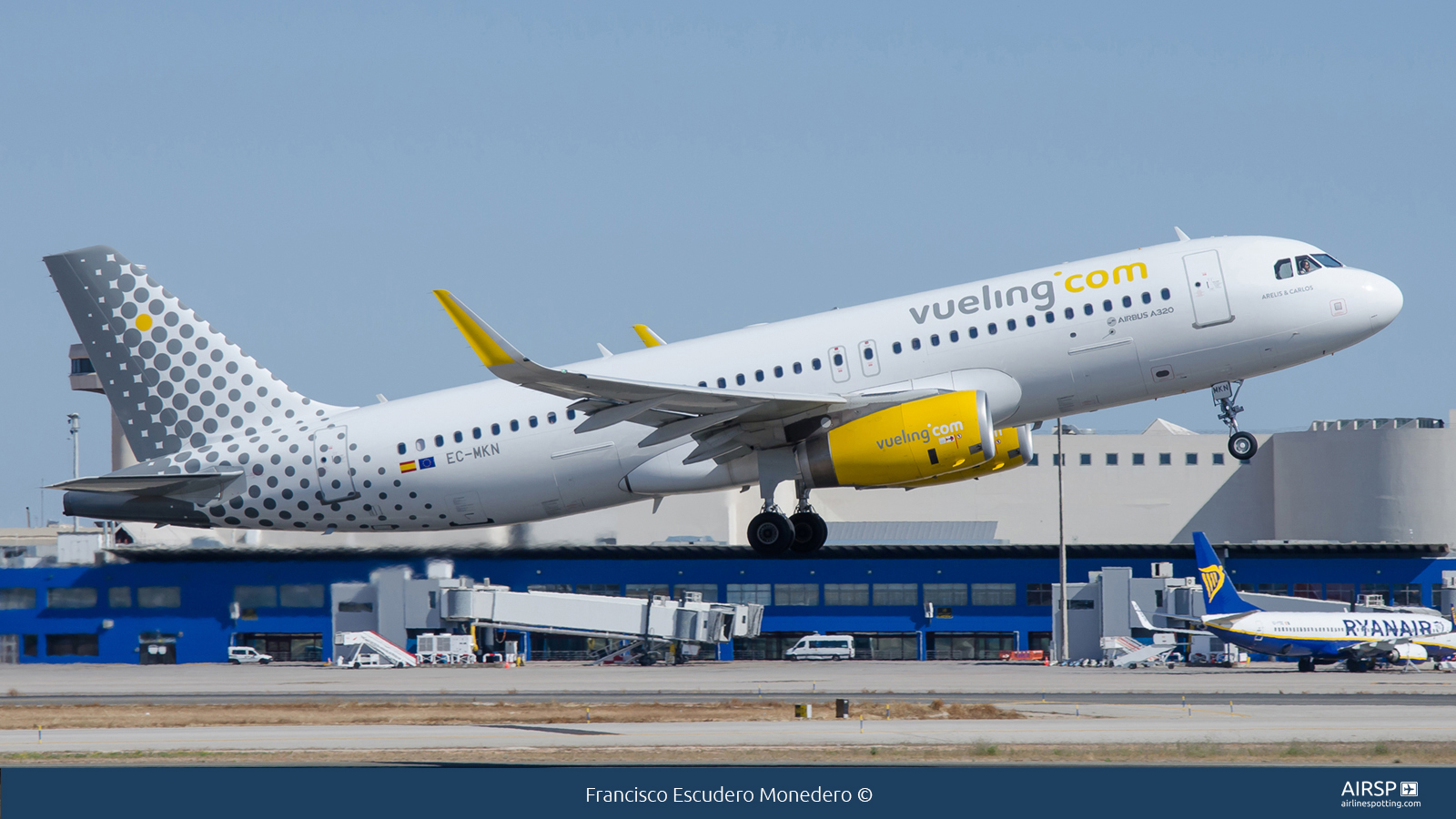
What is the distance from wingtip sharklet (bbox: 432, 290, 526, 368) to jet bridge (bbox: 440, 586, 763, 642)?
163 ft

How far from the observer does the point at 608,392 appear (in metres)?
29.9

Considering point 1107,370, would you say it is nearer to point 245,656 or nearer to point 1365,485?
point 245,656

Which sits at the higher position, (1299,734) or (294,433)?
(294,433)

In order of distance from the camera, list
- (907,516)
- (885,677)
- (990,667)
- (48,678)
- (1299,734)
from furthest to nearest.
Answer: (907,516)
(990,667)
(48,678)
(885,677)
(1299,734)

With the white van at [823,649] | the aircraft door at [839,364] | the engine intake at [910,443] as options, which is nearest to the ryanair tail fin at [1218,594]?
the white van at [823,649]

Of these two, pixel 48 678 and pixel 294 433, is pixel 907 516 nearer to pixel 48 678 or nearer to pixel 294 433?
pixel 48 678

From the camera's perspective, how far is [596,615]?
7981 cm

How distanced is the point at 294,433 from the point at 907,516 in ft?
286

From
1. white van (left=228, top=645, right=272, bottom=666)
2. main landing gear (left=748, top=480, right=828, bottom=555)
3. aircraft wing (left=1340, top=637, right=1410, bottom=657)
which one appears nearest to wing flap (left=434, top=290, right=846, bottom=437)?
main landing gear (left=748, top=480, right=828, bottom=555)

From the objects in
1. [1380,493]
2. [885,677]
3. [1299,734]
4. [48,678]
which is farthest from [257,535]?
[1380,493]

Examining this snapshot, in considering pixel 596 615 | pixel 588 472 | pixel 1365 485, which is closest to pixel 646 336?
pixel 588 472

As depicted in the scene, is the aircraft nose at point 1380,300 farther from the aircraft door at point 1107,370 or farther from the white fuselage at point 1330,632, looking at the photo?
A: the white fuselage at point 1330,632

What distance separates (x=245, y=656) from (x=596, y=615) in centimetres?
2071

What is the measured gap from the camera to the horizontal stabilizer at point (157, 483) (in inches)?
1379
